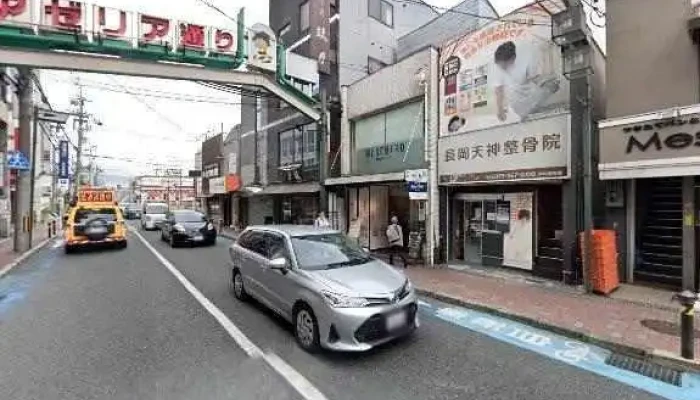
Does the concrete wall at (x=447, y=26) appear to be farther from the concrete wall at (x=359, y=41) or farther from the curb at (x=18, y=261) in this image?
the curb at (x=18, y=261)

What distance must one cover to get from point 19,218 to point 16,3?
25.7 ft

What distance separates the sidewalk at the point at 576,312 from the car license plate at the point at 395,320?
101 inches

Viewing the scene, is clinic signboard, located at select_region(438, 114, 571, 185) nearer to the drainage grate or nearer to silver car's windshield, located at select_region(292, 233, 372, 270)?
the drainage grate

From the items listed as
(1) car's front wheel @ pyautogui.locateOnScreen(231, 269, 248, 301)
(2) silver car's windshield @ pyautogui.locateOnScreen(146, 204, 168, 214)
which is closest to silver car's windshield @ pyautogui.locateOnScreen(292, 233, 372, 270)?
(1) car's front wheel @ pyautogui.locateOnScreen(231, 269, 248, 301)

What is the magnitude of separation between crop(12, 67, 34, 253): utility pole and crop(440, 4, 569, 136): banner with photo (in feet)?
51.8

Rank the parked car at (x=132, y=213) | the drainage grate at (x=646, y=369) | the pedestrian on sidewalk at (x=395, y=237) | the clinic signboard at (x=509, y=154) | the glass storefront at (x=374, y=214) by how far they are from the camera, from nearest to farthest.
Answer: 1. the drainage grate at (x=646, y=369)
2. the clinic signboard at (x=509, y=154)
3. the pedestrian on sidewalk at (x=395, y=237)
4. the glass storefront at (x=374, y=214)
5. the parked car at (x=132, y=213)

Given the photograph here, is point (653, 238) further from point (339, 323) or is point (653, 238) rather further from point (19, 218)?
point (19, 218)

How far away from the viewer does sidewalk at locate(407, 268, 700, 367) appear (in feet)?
18.2

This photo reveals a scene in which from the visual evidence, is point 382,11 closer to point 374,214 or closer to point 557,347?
point 374,214

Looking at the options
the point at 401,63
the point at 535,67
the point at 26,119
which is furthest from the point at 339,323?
the point at 26,119

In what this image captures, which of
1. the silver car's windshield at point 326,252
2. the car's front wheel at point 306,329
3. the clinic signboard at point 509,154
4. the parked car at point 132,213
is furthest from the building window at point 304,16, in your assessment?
the parked car at point 132,213

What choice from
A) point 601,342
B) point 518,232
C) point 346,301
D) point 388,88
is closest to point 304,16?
point 388,88

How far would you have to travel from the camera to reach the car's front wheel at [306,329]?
17.2 feet

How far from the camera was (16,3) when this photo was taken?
1211 centimetres
